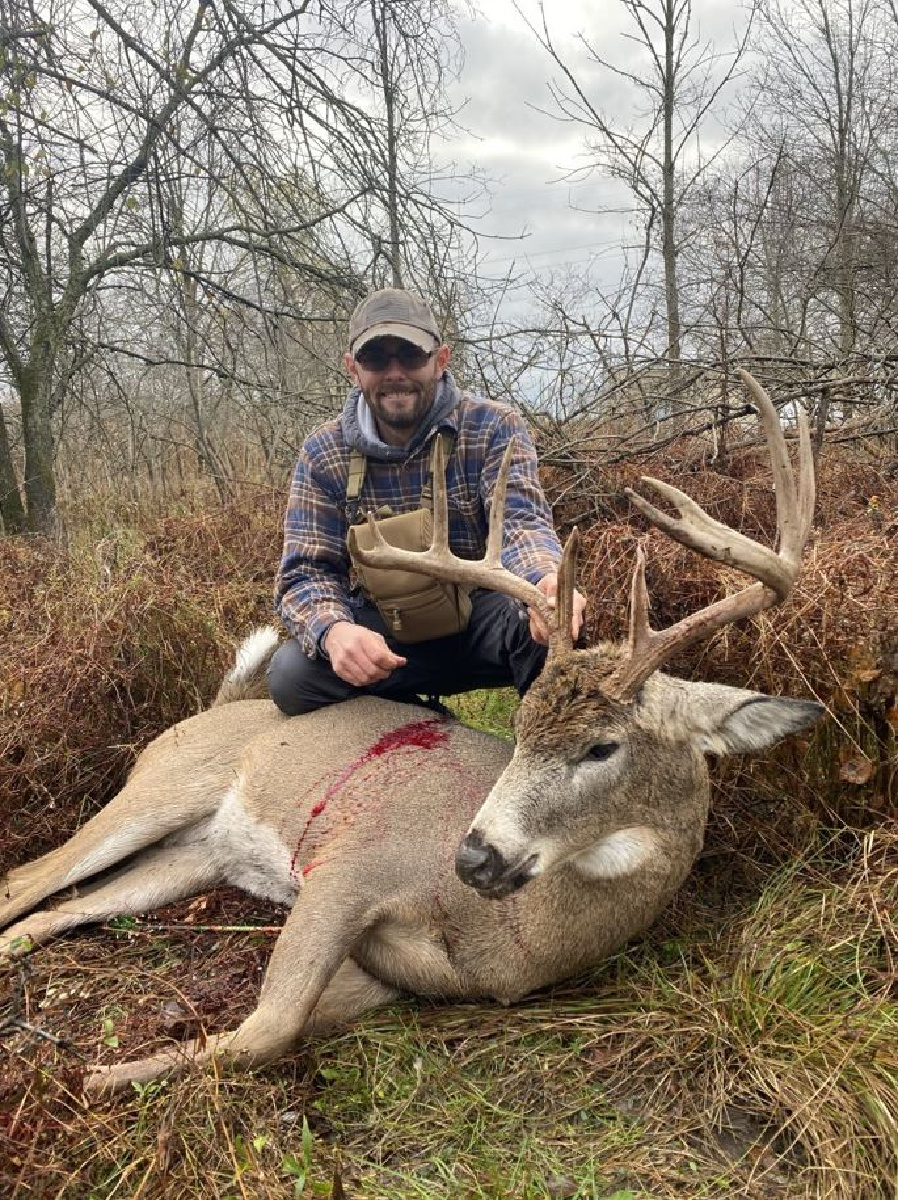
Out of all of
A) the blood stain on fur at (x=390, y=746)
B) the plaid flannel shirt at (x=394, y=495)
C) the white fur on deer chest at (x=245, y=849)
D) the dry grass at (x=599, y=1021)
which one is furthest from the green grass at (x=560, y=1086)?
the plaid flannel shirt at (x=394, y=495)

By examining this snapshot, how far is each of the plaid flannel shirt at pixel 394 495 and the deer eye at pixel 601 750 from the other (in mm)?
1348

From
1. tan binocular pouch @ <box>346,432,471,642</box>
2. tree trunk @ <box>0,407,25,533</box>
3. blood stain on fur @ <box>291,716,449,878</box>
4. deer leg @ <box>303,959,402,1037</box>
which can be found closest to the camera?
deer leg @ <box>303,959,402,1037</box>

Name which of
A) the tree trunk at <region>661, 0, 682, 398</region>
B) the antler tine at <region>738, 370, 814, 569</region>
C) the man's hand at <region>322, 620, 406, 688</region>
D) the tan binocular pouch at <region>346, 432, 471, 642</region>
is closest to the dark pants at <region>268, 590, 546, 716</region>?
the tan binocular pouch at <region>346, 432, 471, 642</region>

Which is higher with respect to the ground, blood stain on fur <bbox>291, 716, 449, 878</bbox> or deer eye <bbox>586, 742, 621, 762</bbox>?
deer eye <bbox>586, 742, 621, 762</bbox>

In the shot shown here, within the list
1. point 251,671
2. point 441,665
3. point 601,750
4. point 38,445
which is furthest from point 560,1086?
point 38,445

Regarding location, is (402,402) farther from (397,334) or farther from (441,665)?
(441,665)

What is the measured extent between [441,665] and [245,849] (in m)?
1.03

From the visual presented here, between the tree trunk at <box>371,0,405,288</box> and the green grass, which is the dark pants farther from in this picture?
the tree trunk at <box>371,0,405,288</box>

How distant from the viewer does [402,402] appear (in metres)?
3.57

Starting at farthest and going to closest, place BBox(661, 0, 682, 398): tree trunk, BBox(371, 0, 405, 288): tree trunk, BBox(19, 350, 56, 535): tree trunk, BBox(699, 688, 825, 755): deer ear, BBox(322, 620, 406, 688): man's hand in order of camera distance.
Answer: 1. BBox(661, 0, 682, 398): tree trunk
2. BBox(19, 350, 56, 535): tree trunk
3. BBox(371, 0, 405, 288): tree trunk
4. BBox(322, 620, 406, 688): man's hand
5. BBox(699, 688, 825, 755): deer ear

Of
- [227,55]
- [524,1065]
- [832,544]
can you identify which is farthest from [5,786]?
[227,55]

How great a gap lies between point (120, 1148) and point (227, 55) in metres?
5.64

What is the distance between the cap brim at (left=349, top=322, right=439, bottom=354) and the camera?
3.49 meters

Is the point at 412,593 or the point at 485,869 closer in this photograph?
the point at 485,869
